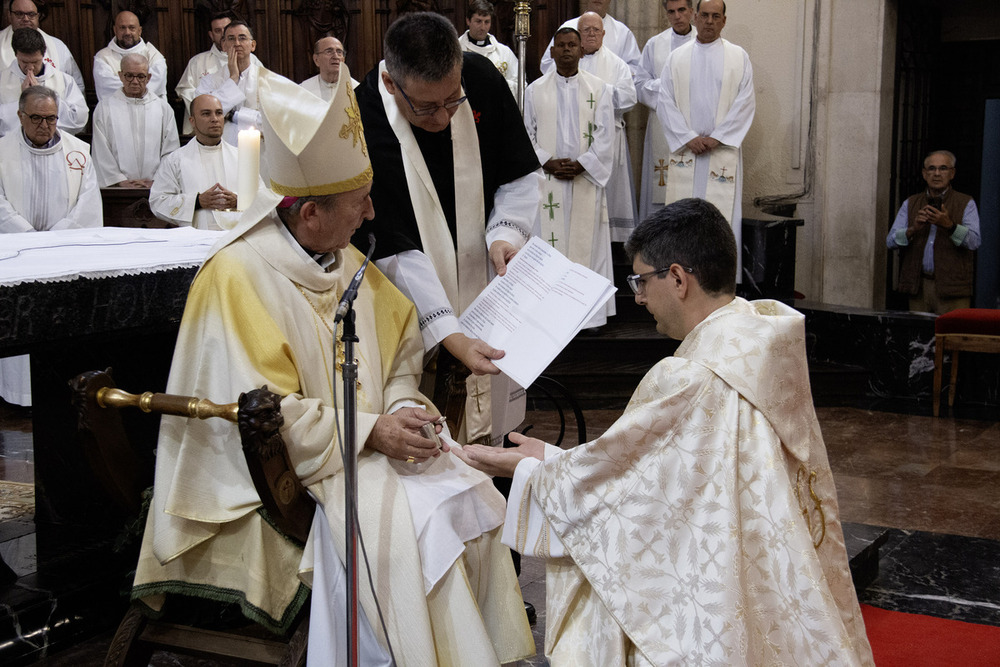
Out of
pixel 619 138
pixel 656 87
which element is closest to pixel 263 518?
pixel 619 138

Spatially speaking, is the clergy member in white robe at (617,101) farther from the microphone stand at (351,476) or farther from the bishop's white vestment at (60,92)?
the microphone stand at (351,476)

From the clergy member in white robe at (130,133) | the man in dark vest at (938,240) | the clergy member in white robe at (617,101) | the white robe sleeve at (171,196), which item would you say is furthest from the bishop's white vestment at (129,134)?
the man in dark vest at (938,240)

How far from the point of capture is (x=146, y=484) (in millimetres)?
2635

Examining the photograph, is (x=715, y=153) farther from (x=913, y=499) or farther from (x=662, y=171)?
(x=913, y=499)

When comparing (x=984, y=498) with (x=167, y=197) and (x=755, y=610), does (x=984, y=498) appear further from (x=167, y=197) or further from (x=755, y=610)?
(x=167, y=197)

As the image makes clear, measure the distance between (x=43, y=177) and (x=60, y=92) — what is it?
7.25 feet

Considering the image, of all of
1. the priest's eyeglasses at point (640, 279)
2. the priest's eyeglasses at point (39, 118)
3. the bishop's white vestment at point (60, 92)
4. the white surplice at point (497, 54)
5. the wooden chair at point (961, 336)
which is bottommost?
the wooden chair at point (961, 336)

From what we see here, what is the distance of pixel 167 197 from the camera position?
678cm

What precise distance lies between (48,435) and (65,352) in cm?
28

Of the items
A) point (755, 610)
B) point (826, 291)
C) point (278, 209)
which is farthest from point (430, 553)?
point (826, 291)

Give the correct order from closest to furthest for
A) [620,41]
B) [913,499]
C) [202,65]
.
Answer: [913,499], [620,41], [202,65]

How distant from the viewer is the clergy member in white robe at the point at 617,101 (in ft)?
26.6

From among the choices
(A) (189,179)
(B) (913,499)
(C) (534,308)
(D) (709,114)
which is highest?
(D) (709,114)

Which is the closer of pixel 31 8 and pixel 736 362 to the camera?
pixel 736 362
